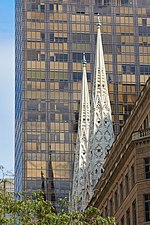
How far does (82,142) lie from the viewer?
13925 cm

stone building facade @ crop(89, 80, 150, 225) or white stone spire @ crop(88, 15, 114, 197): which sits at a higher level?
white stone spire @ crop(88, 15, 114, 197)

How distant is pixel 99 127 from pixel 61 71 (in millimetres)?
22904

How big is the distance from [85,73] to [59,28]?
14984 mm

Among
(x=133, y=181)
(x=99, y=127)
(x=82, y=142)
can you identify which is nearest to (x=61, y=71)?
(x=82, y=142)

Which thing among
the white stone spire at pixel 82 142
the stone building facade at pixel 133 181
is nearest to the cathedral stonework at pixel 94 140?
the white stone spire at pixel 82 142

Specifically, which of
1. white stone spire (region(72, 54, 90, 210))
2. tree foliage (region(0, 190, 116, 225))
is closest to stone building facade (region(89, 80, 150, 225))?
tree foliage (region(0, 190, 116, 225))

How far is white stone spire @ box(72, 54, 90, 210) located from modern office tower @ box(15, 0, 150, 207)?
24.0 ft

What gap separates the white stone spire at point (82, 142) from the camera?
135 meters

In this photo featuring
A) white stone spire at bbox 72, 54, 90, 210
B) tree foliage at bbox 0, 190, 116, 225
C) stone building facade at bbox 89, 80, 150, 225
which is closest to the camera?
tree foliage at bbox 0, 190, 116, 225

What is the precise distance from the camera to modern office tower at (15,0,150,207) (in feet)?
483

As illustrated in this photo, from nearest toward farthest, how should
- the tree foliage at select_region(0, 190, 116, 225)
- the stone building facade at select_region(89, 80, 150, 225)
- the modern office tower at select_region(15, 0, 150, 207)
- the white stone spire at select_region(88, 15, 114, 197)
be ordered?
the tree foliage at select_region(0, 190, 116, 225) < the stone building facade at select_region(89, 80, 150, 225) < the white stone spire at select_region(88, 15, 114, 197) < the modern office tower at select_region(15, 0, 150, 207)

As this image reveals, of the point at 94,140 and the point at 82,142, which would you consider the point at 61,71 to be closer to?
the point at 82,142

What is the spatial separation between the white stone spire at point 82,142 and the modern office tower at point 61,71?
7.33 m

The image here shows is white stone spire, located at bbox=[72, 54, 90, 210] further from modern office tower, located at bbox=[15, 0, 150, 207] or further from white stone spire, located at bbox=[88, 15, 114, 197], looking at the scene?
modern office tower, located at bbox=[15, 0, 150, 207]
